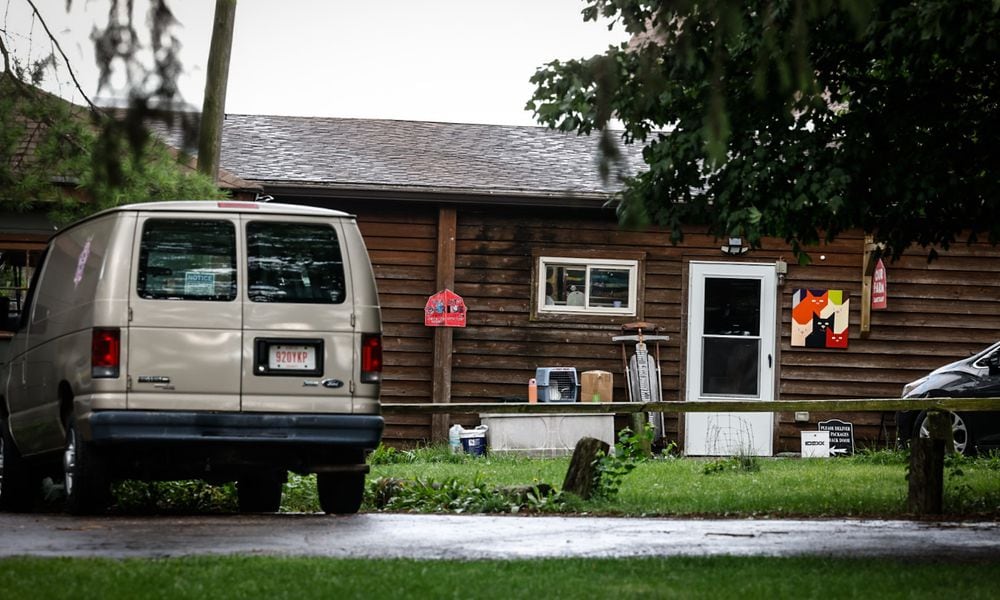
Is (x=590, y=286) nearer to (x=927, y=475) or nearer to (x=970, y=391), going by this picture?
(x=970, y=391)

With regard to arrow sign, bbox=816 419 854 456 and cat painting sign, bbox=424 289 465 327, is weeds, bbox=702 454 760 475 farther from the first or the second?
cat painting sign, bbox=424 289 465 327

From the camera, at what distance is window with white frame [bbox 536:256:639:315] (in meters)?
19.8

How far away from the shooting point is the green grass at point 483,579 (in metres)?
6.70

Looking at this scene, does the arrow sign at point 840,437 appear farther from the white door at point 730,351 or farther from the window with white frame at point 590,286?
the window with white frame at point 590,286

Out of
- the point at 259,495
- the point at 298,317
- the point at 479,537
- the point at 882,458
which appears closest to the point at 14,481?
the point at 259,495

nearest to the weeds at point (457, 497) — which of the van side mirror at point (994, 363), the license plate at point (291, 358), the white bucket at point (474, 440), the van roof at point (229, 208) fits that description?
the license plate at point (291, 358)

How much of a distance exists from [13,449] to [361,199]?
8.24 meters

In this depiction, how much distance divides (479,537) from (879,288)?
11.5m

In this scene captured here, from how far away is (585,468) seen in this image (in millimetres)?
12367

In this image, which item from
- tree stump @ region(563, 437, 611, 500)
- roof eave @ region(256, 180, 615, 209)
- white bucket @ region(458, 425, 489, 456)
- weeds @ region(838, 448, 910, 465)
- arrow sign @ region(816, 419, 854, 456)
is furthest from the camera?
arrow sign @ region(816, 419, 854, 456)

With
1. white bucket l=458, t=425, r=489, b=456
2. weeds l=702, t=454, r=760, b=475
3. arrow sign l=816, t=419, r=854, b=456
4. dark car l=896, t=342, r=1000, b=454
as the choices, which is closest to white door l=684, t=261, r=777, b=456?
arrow sign l=816, t=419, r=854, b=456

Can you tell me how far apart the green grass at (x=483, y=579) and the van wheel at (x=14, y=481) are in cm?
445

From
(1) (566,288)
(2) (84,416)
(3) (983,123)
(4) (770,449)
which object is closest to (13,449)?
(2) (84,416)

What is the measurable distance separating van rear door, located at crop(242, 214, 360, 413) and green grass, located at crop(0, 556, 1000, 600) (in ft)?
7.72
